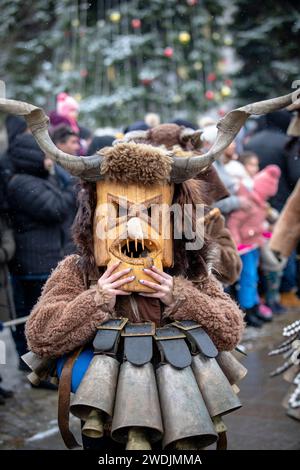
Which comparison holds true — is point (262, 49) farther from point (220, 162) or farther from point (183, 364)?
point (183, 364)

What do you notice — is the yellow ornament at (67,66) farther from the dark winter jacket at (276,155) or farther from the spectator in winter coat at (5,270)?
the spectator in winter coat at (5,270)

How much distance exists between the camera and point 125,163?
9.71 ft

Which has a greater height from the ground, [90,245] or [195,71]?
[195,71]

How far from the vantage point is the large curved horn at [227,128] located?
2.97m

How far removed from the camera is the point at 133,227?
9.56 ft

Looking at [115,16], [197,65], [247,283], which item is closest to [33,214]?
[247,283]

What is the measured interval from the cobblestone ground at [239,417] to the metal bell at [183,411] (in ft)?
6.32

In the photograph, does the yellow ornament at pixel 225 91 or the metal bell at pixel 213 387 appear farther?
the yellow ornament at pixel 225 91

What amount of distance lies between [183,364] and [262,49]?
40.3 ft

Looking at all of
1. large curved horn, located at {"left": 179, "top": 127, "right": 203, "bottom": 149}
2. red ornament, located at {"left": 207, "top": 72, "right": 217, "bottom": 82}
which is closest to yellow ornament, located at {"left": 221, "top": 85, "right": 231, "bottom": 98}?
red ornament, located at {"left": 207, "top": 72, "right": 217, "bottom": 82}

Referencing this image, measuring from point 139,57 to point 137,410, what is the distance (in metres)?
8.87

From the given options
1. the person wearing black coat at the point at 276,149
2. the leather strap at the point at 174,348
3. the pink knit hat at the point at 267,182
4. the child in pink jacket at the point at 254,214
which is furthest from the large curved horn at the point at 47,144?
the person wearing black coat at the point at 276,149

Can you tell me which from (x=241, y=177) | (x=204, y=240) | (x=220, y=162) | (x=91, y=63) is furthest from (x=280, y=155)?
(x=204, y=240)

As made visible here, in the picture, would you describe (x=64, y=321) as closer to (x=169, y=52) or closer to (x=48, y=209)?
(x=48, y=209)
